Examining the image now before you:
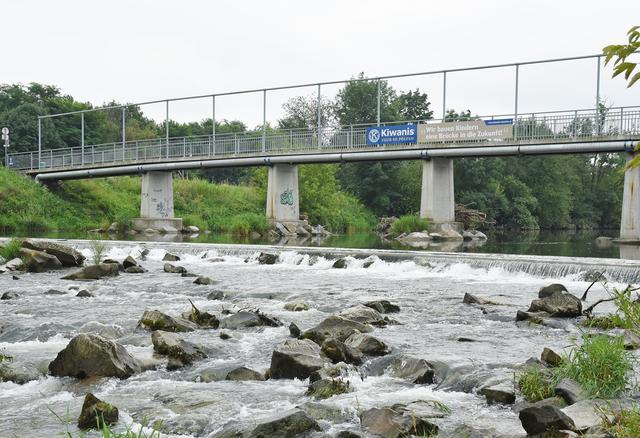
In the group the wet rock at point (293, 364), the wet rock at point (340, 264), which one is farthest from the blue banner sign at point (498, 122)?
the wet rock at point (293, 364)

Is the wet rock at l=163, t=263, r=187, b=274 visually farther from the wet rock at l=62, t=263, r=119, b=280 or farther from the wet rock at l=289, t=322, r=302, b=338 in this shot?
the wet rock at l=289, t=322, r=302, b=338

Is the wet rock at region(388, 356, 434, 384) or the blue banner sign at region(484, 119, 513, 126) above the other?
the blue banner sign at region(484, 119, 513, 126)

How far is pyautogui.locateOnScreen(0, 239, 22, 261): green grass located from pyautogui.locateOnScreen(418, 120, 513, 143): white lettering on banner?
88.5 feet

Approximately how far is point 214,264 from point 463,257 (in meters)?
9.90

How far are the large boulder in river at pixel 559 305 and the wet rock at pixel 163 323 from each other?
700 centimetres

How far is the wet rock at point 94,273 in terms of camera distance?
21406 millimetres

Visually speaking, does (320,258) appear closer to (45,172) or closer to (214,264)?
(214,264)

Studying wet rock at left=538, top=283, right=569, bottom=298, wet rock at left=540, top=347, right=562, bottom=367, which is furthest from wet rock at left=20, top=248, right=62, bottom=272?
wet rock at left=540, top=347, right=562, bottom=367

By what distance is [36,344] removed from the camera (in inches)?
460

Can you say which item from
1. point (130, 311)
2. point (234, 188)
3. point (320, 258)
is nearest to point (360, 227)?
point (234, 188)

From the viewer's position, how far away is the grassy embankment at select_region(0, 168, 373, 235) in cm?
5425

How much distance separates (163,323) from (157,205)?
4444 centimetres

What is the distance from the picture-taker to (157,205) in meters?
56.1

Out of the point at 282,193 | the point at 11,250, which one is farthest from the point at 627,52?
the point at 282,193
